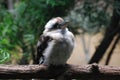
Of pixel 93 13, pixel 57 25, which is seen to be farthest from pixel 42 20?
pixel 57 25

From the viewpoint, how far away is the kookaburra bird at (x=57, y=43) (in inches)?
73.5

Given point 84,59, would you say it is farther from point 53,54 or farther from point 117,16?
point 53,54

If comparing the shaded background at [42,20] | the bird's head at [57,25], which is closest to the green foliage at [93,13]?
the shaded background at [42,20]

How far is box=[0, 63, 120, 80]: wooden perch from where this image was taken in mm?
1819

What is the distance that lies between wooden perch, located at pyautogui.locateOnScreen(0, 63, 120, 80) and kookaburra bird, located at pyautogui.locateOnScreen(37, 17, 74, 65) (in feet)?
0.16

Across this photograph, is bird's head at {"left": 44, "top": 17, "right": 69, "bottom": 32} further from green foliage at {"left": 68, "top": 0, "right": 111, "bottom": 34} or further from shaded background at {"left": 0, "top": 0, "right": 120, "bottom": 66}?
green foliage at {"left": 68, "top": 0, "right": 111, "bottom": 34}

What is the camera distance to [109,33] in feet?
11.4

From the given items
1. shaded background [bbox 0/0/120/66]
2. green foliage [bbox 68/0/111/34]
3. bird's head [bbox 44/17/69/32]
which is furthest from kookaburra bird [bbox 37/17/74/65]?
green foliage [bbox 68/0/111/34]

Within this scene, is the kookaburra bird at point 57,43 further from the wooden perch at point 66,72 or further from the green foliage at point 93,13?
the green foliage at point 93,13

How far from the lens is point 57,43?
186 centimetres

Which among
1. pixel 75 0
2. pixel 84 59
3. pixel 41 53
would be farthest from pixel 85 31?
pixel 41 53

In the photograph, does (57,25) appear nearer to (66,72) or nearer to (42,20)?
(66,72)

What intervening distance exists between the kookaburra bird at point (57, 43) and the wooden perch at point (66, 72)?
0.16 feet

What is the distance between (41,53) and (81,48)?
3112 millimetres
